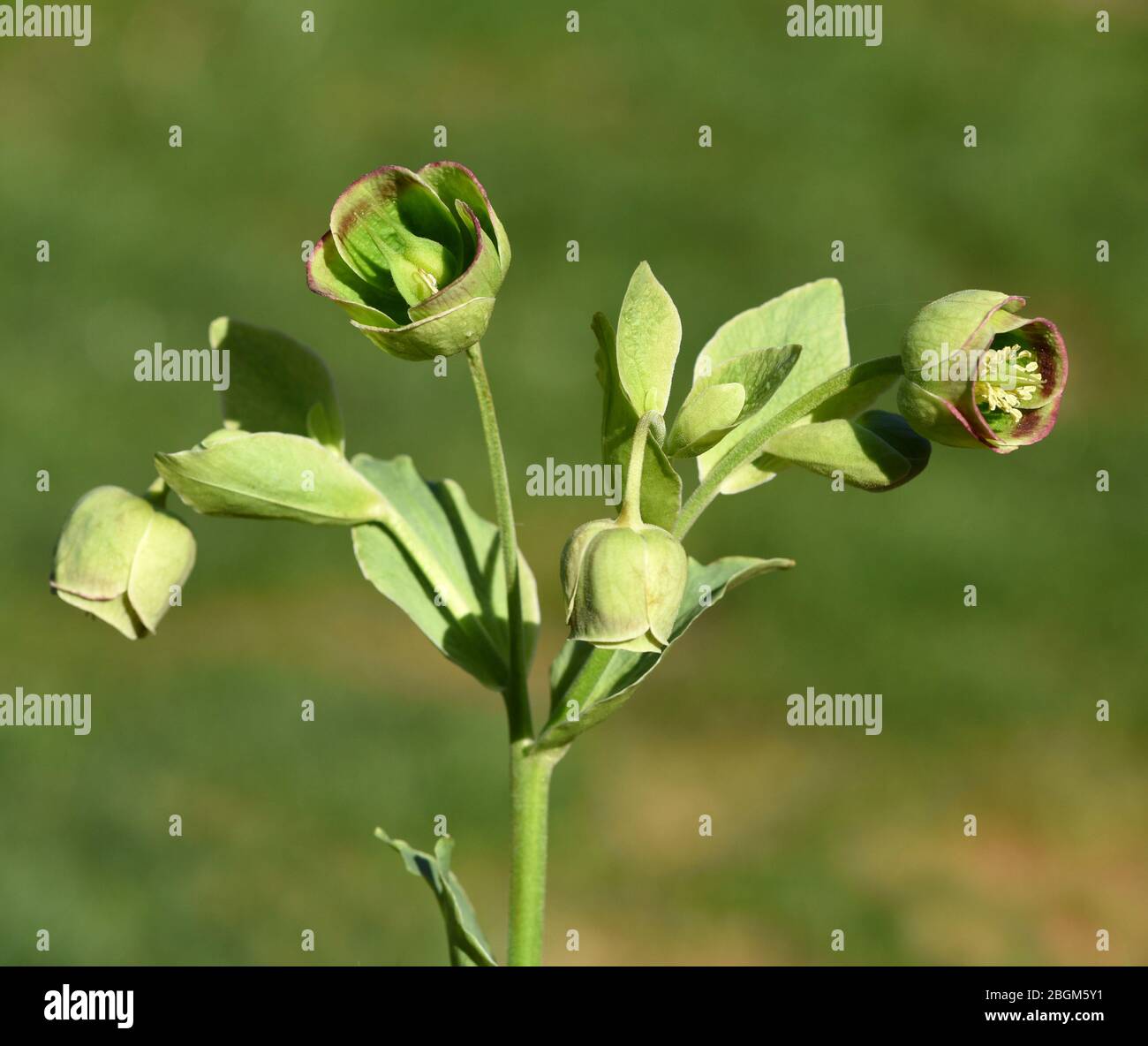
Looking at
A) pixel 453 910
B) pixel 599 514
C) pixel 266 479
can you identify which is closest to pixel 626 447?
pixel 266 479

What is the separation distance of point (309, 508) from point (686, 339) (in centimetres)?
352

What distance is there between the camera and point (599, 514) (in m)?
4.38

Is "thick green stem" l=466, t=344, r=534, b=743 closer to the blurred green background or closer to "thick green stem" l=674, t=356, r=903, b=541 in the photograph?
"thick green stem" l=674, t=356, r=903, b=541

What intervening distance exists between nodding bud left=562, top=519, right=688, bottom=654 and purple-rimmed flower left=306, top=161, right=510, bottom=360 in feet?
0.64

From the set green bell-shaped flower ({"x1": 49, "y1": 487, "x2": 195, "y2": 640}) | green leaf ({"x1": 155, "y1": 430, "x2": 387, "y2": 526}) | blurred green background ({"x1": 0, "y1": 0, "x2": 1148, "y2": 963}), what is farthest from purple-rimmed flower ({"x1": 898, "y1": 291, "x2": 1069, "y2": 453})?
blurred green background ({"x1": 0, "y1": 0, "x2": 1148, "y2": 963})

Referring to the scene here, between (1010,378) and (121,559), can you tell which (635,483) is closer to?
(1010,378)

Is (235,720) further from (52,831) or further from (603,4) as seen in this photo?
(603,4)

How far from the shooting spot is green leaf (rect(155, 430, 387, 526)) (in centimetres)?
120

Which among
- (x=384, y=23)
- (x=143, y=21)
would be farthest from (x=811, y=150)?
(x=143, y=21)

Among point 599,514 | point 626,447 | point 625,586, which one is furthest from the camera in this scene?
point 599,514

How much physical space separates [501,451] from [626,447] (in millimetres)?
123

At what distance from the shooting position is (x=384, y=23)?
19.4 feet

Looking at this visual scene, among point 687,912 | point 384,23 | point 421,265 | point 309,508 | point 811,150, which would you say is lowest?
point 687,912

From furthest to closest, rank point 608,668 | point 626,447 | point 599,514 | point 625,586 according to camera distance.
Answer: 1. point 599,514
2. point 608,668
3. point 626,447
4. point 625,586
